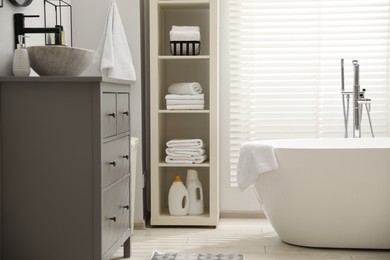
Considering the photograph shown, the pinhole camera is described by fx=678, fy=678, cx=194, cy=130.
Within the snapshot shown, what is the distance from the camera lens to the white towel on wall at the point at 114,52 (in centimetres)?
390

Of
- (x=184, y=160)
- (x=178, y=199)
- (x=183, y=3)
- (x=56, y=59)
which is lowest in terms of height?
(x=178, y=199)

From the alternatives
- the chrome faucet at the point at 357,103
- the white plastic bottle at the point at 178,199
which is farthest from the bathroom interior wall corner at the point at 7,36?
the chrome faucet at the point at 357,103

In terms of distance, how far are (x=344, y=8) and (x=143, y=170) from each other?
67.4 inches

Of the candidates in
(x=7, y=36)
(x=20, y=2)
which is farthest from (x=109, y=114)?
(x=20, y=2)

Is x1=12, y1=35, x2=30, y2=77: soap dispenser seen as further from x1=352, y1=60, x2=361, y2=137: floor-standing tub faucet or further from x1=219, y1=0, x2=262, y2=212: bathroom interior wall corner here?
x1=352, y1=60, x2=361, y2=137: floor-standing tub faucet

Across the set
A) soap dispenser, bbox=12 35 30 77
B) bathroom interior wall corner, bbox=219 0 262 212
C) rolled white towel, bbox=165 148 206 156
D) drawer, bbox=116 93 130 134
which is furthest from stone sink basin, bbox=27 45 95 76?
bathroom interior wall corner, bbox=219 0 262 212

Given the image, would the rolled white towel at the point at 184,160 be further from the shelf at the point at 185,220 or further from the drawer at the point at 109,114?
the drawer at the point at 109,114

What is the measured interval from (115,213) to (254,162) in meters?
0.87

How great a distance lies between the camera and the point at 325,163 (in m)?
3.47

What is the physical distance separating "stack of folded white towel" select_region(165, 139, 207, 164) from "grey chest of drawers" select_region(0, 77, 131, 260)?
4.81 ft

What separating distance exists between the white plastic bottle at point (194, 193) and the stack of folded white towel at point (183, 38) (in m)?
0.77

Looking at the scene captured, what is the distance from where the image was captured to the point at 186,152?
13.9 feet

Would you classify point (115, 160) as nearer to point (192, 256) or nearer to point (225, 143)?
point (192, 256)

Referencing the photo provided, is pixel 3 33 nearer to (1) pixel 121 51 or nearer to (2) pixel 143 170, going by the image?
(1) pixel 121 51
